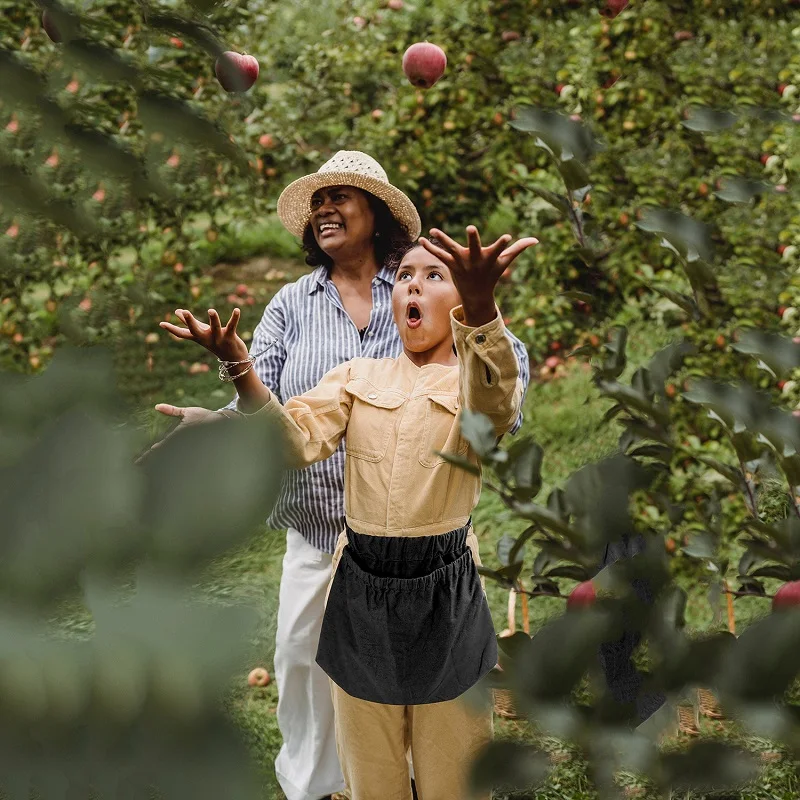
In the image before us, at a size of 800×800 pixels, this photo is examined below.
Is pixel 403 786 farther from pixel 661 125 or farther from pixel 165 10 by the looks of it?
pixel 661 125

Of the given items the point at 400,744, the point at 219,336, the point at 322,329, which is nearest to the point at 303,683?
the point at 400,744

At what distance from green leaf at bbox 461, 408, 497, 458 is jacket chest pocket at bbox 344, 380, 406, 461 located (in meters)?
1.02

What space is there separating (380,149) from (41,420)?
405cm

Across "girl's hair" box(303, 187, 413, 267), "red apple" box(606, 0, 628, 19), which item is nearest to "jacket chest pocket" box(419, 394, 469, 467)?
"girl's hair" box(303, 187, 413, 267)

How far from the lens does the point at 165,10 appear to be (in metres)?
0.33

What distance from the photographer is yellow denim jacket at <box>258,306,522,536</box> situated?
1.49m

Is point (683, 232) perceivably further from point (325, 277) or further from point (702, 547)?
point (325, 277)

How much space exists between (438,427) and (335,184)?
62 cm

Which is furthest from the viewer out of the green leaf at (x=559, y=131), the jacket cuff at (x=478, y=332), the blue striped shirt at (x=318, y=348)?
the blue striped shirt at (x=318, y=348)

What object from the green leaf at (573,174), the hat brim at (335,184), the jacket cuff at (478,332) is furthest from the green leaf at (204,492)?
the hat brim at (335,184)

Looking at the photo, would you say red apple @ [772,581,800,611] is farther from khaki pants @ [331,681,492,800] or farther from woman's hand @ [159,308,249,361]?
khaki pants @ [331,681,492,800]

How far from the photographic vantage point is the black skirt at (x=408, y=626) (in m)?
1.50

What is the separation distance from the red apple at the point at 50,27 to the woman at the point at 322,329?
4.73ft

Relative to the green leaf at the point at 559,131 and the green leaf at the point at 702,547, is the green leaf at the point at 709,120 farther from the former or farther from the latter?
the green leaf at the point at 702,547
